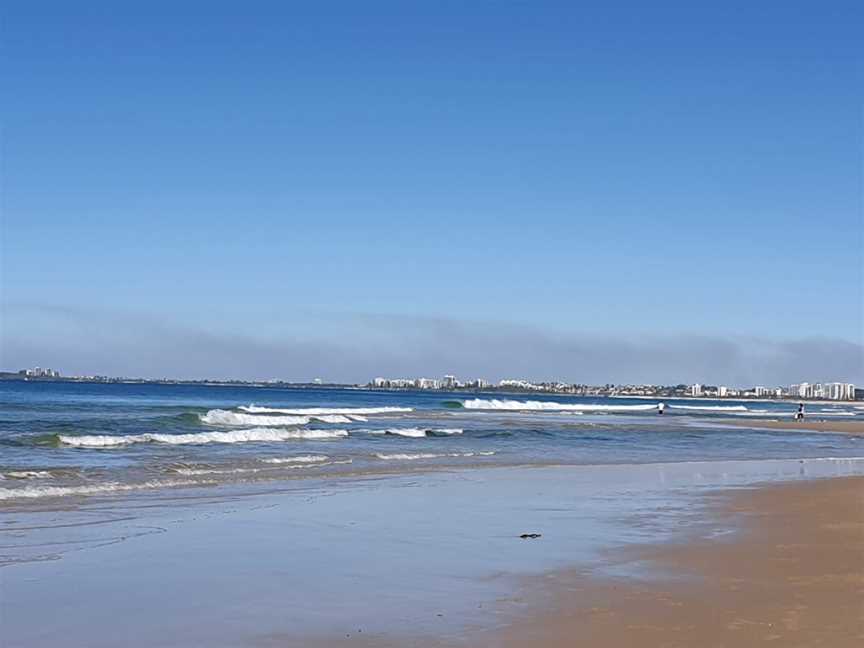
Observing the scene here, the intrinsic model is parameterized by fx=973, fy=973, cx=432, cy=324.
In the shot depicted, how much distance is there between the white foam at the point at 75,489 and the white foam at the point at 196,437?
9842mm

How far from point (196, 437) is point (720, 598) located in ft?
77.9

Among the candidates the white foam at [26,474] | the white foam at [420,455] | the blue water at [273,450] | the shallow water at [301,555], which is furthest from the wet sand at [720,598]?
the white foam at [420,455]

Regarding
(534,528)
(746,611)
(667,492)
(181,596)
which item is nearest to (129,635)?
(181,596)

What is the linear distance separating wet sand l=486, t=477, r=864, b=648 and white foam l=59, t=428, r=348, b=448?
1959 cm

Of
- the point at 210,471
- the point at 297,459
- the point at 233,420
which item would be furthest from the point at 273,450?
the point at 233,420

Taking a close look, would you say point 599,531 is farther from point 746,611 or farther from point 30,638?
point 30,638

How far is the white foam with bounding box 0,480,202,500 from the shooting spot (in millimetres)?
14977

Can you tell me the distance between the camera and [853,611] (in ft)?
24.7

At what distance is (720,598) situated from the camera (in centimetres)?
822

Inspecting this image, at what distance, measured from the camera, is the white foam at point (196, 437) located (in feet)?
88.8

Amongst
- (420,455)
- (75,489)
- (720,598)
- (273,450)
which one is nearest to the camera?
(720,598)

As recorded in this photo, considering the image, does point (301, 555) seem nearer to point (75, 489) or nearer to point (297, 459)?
point (75, 489)

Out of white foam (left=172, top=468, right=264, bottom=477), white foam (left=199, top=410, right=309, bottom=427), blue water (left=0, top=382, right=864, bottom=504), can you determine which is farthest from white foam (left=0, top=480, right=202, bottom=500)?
white foam (left=199, top=410, right=309, bottom=427)

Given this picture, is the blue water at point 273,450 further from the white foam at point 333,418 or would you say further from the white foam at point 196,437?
the white foam at point 333,418
